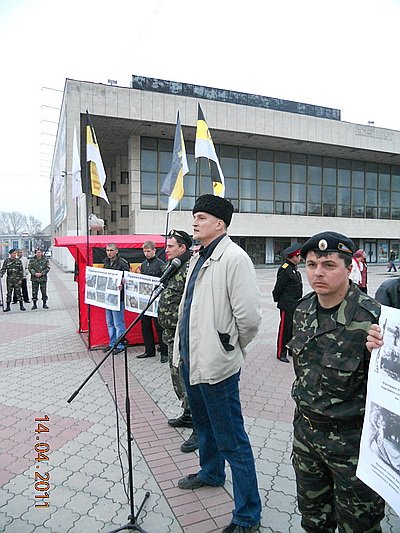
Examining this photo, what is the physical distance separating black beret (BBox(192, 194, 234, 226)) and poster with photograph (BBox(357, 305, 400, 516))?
130 cm

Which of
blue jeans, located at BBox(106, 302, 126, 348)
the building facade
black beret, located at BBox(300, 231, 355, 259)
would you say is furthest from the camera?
the building facade

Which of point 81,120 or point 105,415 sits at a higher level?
point 81,120

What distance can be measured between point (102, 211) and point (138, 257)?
117 ft

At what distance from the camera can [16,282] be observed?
1231cm

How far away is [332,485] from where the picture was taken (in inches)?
79.1

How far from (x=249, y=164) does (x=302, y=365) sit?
33.0m

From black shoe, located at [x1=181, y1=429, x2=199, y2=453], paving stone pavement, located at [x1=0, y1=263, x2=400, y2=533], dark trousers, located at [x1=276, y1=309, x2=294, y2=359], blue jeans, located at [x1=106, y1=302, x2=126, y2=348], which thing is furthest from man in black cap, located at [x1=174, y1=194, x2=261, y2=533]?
blue jeans, located at [x1=106, y1=302, x2=126, y2=348]

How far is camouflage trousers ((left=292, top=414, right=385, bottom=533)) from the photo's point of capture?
1.79 metres

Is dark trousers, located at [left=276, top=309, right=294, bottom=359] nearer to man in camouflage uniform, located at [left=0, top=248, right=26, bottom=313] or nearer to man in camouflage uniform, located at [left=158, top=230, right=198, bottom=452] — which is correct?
man in camouflage uniform, located at [left=158, top=230, right=198, bottom=452]

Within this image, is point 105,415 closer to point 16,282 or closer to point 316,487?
point 316,487

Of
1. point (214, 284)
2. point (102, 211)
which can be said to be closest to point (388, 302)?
point (214, 284)

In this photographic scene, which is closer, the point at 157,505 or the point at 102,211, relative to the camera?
the point at 157,505

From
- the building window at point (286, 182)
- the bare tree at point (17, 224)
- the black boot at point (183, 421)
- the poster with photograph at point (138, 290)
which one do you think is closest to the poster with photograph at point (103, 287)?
the poster with photograph at point (138, 290)

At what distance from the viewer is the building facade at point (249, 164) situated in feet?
89.8
